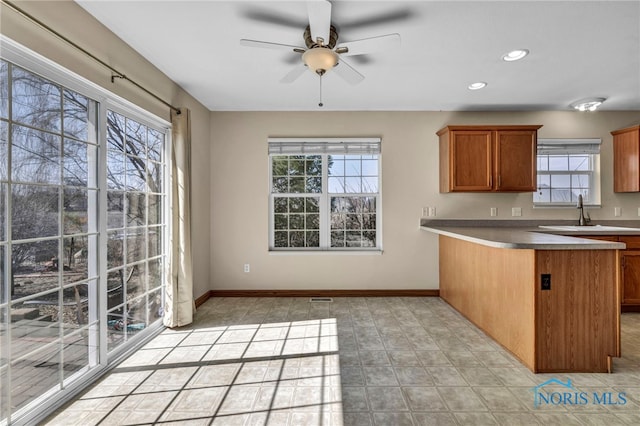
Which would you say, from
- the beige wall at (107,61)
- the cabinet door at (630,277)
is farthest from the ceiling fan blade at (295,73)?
the cabinet door at (630,277)

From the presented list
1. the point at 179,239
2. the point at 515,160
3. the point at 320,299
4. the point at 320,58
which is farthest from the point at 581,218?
the point at 179,239

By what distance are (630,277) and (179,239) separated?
498 centimetres

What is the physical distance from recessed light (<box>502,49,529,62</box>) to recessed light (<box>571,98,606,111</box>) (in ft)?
5.66

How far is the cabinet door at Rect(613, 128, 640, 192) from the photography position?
3.71 m

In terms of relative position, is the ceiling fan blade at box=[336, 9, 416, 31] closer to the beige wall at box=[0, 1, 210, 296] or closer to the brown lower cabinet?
the beige wall at box=[0, 1, 210, 296]

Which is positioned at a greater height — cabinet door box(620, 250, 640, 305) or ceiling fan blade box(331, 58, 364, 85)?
ceiling fan blade box(331, 58, 364, 85)

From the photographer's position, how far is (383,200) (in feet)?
13.3

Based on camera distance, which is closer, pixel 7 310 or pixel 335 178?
pixel 7 310

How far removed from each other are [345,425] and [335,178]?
3018 millimetres

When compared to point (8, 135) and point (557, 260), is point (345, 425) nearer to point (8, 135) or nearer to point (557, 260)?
point (557, 260)

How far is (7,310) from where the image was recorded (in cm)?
156

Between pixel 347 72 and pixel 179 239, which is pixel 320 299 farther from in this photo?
pixel 347 72

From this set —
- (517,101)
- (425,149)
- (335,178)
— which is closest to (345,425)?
(335,178)

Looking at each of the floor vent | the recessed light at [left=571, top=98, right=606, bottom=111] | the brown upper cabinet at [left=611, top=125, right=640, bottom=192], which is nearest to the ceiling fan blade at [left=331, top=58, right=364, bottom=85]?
the floor vent
